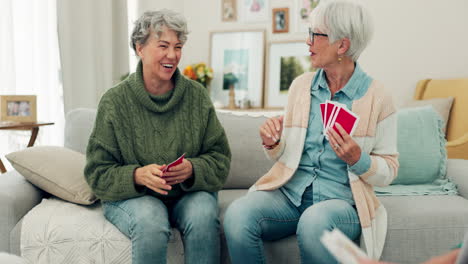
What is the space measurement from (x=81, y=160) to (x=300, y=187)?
921 millimetres

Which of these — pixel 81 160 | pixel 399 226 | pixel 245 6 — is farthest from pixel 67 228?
pixel 245 6

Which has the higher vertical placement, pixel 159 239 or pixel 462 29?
pixel 462 29

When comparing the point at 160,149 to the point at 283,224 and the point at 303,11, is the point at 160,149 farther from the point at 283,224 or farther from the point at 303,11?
the point at 303,11

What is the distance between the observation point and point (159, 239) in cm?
158

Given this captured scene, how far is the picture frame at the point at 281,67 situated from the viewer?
4.65m

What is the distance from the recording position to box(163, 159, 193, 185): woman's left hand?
1.69m

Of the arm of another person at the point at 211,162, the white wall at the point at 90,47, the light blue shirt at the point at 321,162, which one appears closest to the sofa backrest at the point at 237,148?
the arm of another person at the point at 211,162

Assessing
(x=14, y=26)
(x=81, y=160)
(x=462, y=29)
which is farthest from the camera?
(x=462, y=29)

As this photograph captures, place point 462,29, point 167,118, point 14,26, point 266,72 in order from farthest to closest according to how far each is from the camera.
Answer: point 266,72
point 462,29
point 14,26
point 167,118

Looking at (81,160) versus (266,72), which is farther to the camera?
(266,72)

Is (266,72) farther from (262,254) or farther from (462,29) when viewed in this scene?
(262,254)

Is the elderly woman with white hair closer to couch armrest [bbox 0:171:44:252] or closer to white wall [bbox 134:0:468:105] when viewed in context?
couch armrest [bbox 0:171:44:252]

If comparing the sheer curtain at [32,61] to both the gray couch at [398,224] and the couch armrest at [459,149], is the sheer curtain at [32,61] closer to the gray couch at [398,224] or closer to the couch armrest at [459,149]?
the gray couch at [398,224]

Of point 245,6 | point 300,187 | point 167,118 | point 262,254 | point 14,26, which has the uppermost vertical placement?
point 245,6
